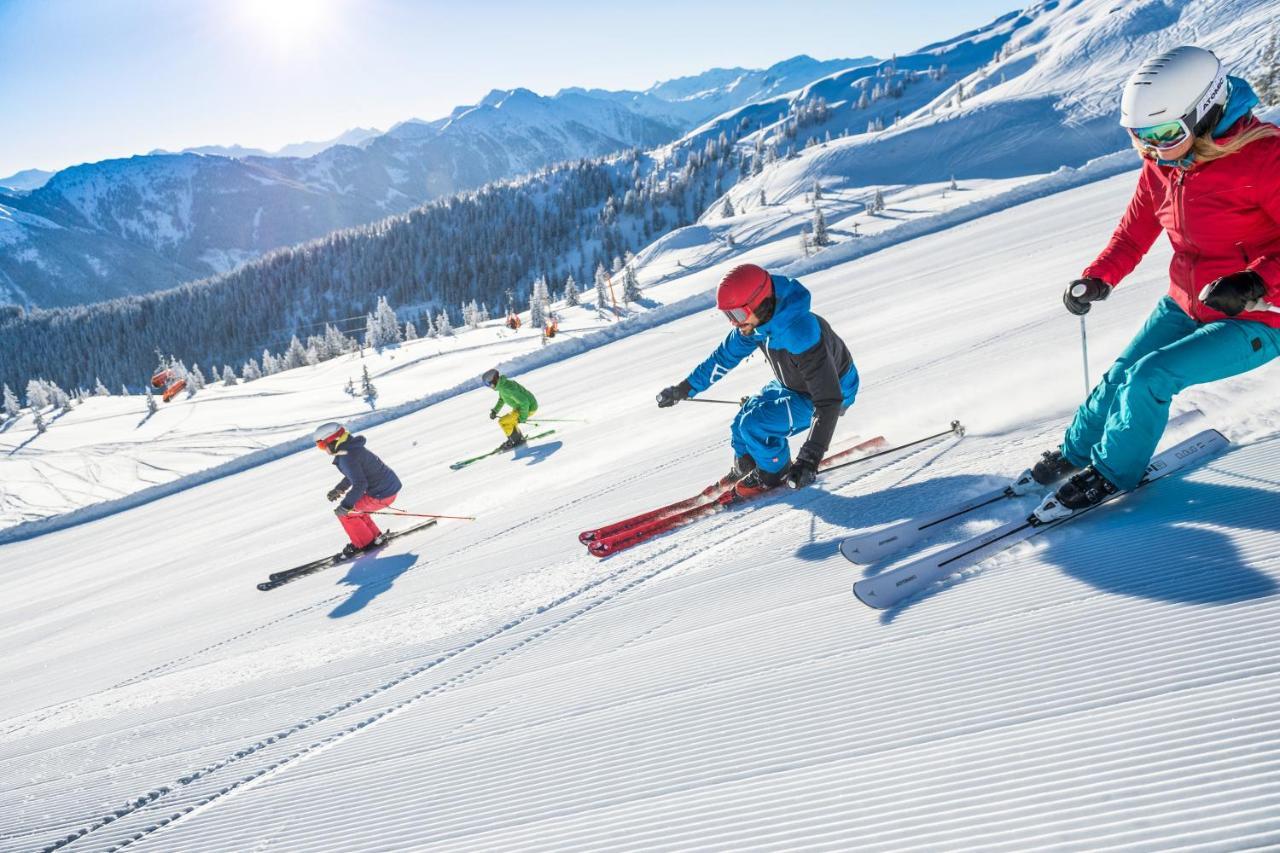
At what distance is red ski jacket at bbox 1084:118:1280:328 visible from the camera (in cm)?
272

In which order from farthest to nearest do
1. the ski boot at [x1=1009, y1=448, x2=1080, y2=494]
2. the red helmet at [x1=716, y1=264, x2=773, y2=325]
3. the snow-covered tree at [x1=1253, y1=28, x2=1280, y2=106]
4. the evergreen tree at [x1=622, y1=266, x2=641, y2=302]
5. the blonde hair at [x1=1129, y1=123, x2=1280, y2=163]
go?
the evergreen tree at [x1=622, y1=266, x2=641, y2=302], the snow-covered tree at [x1=1253, y1=28, x2=1280, y2=106], the red helmet at [x1=716, y1=264, x2=773, y2=325], the ski boot at [x1=1009, y1=448, x2=1080, y2=494], the blonde hair at [x1=1129, y1=123, x2=1280, y2=163]

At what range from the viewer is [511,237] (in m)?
136

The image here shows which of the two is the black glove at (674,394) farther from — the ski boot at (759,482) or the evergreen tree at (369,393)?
the evergreen tree at (369,393)

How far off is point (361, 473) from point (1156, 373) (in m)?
7.49

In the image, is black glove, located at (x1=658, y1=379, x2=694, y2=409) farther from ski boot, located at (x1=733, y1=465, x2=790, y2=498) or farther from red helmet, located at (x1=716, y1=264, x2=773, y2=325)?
red helmet, located at (x1=716, y1=264, x2=773, y2=325)

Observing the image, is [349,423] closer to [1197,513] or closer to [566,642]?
[566,642]

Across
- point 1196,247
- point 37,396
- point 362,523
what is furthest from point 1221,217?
point 37,396

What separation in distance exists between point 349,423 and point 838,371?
15689 mm

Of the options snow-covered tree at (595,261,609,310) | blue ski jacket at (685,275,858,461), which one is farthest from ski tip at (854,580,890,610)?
snow-covered tree at (595,261,609,310)

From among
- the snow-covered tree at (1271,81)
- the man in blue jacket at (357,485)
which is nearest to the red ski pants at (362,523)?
the man in blue jacket at (357,485)

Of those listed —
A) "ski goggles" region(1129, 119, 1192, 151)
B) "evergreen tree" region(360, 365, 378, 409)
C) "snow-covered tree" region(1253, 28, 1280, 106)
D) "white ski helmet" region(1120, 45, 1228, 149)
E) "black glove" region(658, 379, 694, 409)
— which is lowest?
"black glove" region(658, 379, 694, 409)

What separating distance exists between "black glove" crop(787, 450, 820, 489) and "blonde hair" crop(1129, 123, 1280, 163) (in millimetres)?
2435

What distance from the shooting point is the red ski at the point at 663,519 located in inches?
199

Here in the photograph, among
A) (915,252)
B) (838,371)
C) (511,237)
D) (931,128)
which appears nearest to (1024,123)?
(931,128)
